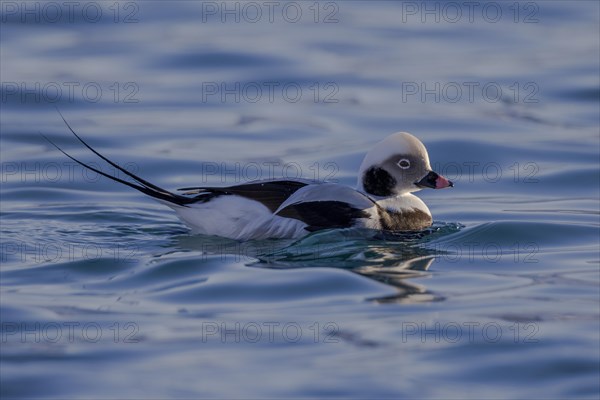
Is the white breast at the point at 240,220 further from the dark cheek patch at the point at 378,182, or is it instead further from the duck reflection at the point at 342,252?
the dark cheek patch at the point at 378,182

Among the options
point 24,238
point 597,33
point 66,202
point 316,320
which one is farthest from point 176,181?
point 597,33

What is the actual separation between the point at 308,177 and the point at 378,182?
2.06 meters

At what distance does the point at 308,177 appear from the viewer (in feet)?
35.2

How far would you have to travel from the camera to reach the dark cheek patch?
868 cm

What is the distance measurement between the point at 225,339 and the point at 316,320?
1.85 feet

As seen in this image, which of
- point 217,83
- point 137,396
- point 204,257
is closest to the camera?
point 137,396

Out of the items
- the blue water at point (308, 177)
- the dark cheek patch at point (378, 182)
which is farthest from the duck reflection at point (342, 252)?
the dark cheek patch at point (378, 182)

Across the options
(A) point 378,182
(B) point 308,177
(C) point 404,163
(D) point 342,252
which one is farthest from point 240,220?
(B) point 308,177

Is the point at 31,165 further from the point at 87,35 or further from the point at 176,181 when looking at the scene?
the point at 87,35

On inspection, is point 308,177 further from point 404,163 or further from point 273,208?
point 273,208

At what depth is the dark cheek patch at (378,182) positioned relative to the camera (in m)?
8.68

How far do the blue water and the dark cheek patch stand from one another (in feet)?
1.32

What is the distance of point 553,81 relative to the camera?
44.5ft

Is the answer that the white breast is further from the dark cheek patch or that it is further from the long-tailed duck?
the dark cheek patch
